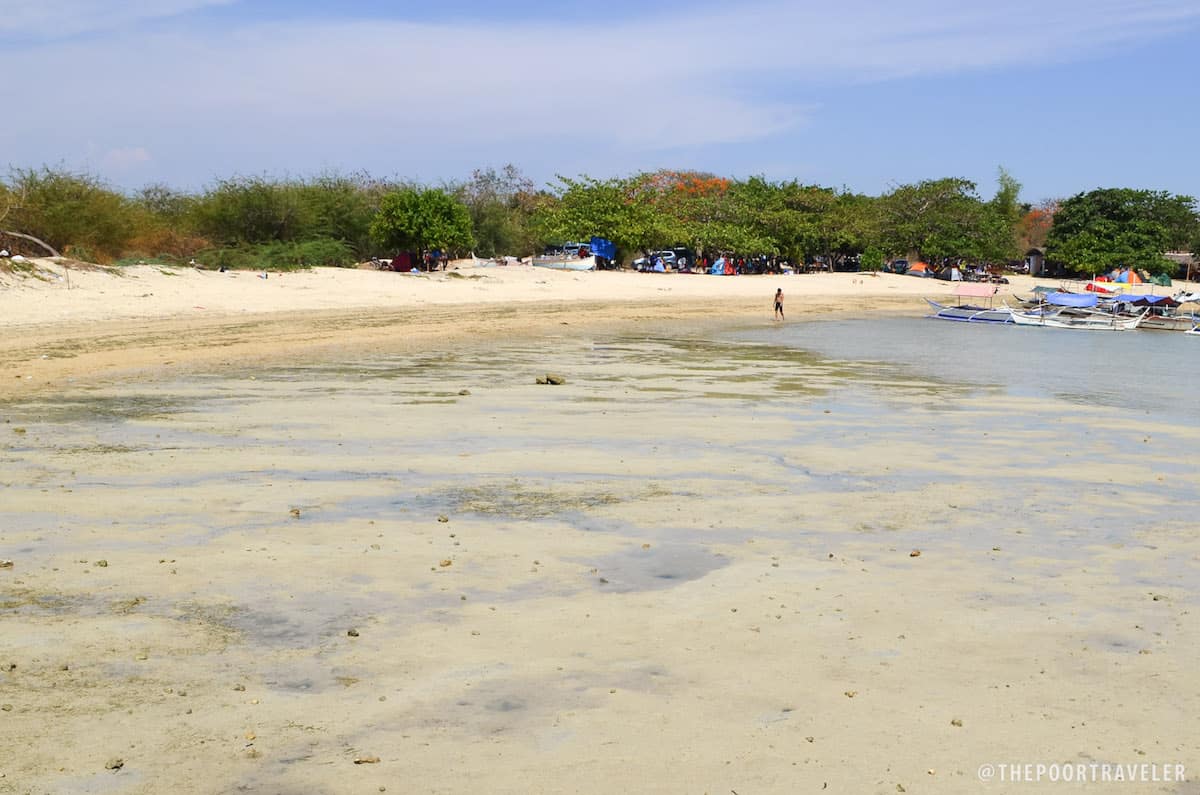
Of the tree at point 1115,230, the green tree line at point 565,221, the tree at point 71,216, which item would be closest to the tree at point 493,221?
the green tree line at point 565,221

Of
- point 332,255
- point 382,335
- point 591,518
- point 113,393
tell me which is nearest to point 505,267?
point 332,255

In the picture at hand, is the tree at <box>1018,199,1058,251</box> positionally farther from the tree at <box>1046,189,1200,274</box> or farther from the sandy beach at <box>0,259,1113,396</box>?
the sandy beach at <box>0,259,1113,396</box>

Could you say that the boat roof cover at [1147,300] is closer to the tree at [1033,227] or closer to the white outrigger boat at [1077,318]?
the white outrigger boat at [1077,318]

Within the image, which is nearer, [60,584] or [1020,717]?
[1020,717]

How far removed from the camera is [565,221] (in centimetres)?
6594

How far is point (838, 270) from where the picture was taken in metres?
89.4

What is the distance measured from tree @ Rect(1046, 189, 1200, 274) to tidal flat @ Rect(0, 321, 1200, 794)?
273 ft

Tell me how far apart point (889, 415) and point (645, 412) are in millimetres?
3910

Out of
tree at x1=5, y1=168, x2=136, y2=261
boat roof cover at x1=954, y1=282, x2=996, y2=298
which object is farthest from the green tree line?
boat roof cover at x1=954, y1=282, x2=996, y2=298

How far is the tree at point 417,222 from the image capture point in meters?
53.5

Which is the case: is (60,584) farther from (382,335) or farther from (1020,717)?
(382,335)

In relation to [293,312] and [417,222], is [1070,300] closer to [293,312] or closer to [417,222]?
[417,222]

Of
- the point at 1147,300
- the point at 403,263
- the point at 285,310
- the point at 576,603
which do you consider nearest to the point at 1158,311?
the point at 1147,300

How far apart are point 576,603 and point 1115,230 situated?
96629mm
